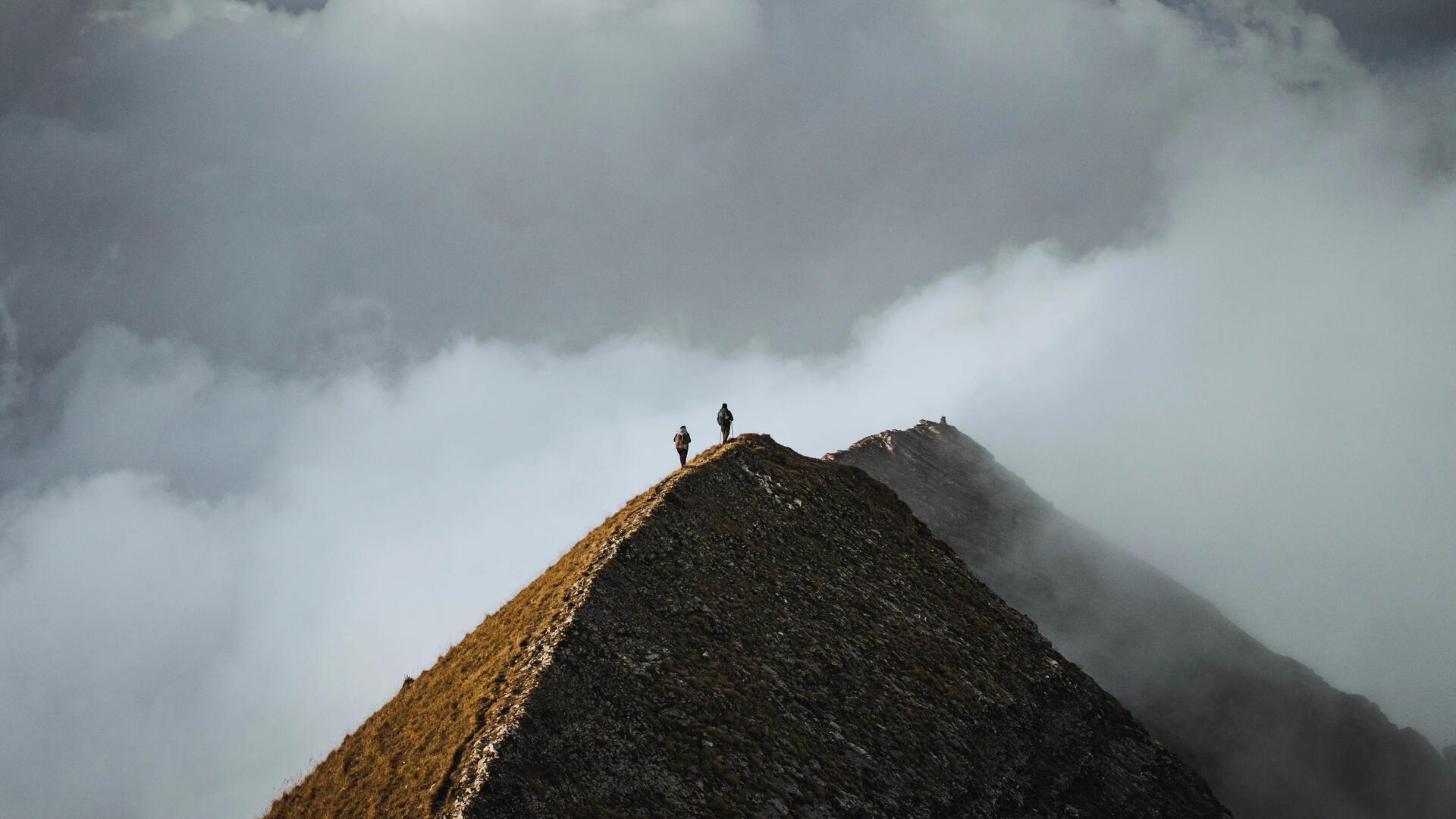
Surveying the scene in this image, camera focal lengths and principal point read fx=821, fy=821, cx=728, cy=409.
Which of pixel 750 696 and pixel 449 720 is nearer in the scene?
pixel 449 720

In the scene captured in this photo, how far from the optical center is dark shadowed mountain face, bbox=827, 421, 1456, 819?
3103 inches

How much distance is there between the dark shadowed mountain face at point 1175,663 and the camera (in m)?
78.8

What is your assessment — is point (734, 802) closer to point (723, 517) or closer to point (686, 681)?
point (686, 681)

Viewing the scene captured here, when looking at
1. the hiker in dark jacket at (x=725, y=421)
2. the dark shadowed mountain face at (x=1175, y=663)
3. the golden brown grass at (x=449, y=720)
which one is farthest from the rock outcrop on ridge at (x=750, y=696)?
the dark shadowed mountain face at (x=1175, y=663)

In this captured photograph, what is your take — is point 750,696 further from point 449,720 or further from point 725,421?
point 725,421

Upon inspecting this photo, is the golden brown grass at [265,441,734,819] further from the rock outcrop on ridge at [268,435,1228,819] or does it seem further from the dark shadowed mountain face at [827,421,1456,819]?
the dark shadowed mountain face at [827,421,1456,819]

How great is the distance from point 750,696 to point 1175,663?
77986 millimetres

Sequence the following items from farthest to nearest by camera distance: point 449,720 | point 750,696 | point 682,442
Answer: point 682,442
point 750,696
point 449,720

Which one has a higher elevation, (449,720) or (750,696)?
(449,720)

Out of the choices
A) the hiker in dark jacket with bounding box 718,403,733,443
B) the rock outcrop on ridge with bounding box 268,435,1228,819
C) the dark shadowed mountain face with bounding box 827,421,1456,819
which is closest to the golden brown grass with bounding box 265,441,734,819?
the rock outcrop on ridge with bounding box 268,435,1228,819

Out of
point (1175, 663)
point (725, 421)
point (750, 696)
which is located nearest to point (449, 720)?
point (750, 696)

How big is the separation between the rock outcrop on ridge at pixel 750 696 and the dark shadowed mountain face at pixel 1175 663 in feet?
123

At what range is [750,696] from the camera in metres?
27.3

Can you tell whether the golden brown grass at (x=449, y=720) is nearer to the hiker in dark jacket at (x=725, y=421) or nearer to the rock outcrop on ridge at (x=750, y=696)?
the rock outcrop on ridge at (x=750, y=696)
